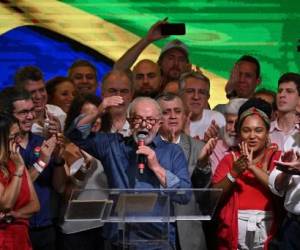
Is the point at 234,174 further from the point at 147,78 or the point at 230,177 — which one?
the point at 147,78

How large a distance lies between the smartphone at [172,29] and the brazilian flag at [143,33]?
0.47 meters

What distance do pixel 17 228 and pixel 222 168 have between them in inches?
52.9

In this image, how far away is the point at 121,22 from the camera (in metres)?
10.9

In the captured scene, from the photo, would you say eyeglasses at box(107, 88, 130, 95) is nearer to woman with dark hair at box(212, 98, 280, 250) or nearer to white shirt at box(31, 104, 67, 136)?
white shirt at box(31, 104, 67, 136)

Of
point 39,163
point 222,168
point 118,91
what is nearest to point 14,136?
point 39,163

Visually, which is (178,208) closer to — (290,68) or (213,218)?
(213,218)

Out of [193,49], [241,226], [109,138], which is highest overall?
[193,49]

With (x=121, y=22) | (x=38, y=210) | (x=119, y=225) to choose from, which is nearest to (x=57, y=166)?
(x=38, y=210)

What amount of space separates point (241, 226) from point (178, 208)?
0.66 meters

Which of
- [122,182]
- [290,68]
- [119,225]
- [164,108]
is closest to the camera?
[119,225]

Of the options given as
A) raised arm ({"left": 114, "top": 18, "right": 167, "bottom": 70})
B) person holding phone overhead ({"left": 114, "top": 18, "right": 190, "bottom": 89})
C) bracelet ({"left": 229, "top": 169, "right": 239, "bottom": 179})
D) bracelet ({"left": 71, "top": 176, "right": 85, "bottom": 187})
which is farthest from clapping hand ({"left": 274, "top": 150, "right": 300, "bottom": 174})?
raised arm ({"left": 114, "top": 18, "right": 167, "bottom": 70})

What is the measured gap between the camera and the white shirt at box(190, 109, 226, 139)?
30.2 feet

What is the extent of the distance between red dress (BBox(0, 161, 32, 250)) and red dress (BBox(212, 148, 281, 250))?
1.19 m

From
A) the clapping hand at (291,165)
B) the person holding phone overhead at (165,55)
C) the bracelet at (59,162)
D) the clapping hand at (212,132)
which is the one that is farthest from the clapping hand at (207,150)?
the person holding phone overhead at (165,55)
